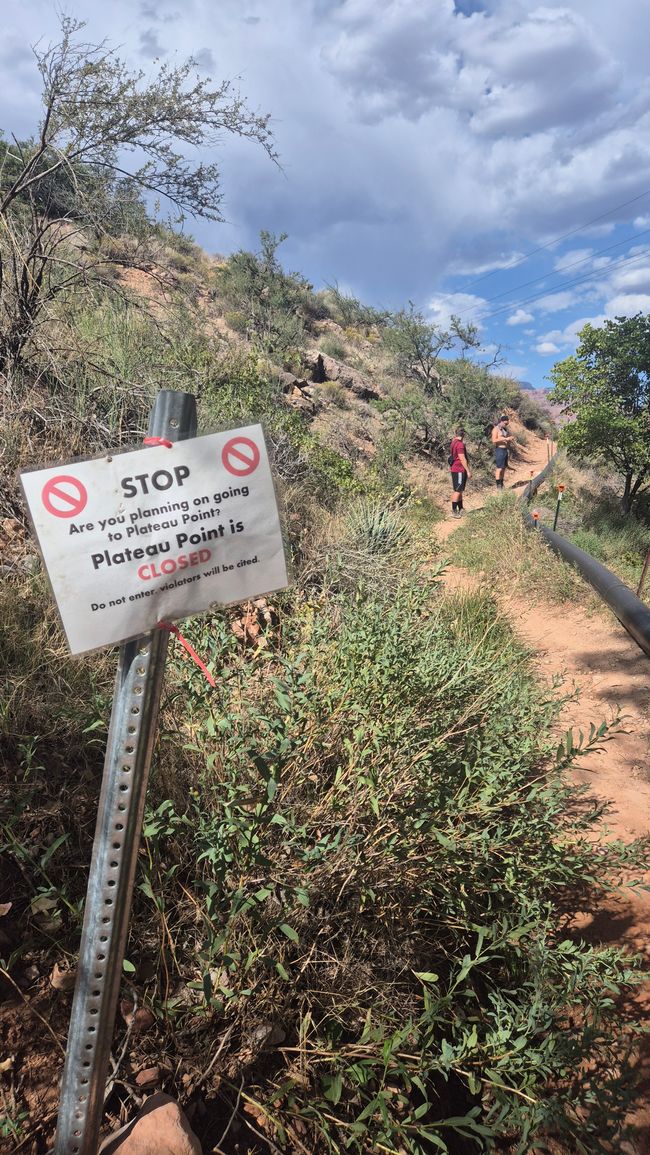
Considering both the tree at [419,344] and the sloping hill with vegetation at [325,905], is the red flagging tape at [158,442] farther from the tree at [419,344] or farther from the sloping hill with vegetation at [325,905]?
the tree at [419,344]

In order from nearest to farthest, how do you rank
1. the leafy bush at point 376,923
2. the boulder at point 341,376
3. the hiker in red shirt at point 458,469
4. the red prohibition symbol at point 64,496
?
the red prohibition symbol at point 64,496 < the leafy bush at point 376,923 < the hiker in red shirt at point 458,469 < the boulder at point 341,376

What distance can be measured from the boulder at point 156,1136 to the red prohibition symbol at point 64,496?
4.88ft

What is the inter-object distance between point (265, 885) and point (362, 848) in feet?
1.11

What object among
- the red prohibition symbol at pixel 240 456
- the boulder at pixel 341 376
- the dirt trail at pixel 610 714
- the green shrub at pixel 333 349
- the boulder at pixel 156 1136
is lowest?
the dirt trail at pixel 610 714

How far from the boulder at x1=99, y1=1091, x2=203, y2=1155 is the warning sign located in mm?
1219

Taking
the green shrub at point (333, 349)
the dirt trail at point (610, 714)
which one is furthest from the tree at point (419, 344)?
the dirt trail at point (610, 714)

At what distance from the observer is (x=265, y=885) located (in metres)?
1.87

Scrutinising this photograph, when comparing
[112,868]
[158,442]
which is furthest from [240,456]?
[112,868]

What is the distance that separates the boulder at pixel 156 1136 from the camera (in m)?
1.50

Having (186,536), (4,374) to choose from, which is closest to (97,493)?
(186,536)

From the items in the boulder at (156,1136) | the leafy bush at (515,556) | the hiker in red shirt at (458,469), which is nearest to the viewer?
the boulder at (156,1136)

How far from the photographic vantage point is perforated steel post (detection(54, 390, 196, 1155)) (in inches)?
52.6

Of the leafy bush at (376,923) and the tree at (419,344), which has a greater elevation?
the tree at (419,344)

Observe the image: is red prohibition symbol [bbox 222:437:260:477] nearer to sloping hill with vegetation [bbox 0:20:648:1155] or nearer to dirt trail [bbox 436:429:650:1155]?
sloping hill with vegetation [bbox 0:20:648:1155]
